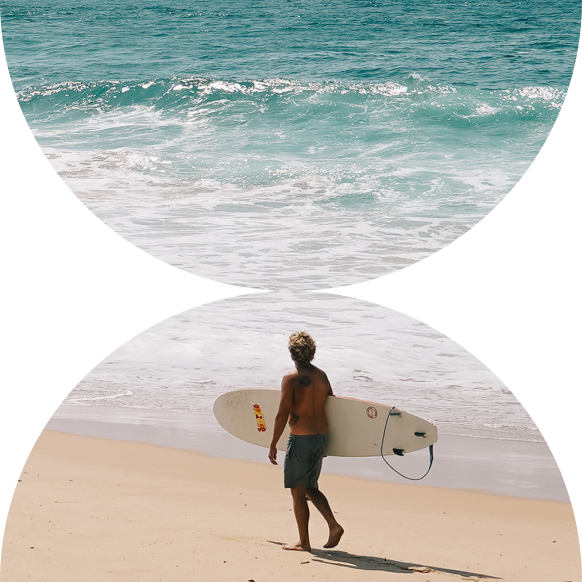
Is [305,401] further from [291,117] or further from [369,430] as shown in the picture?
[291,117]

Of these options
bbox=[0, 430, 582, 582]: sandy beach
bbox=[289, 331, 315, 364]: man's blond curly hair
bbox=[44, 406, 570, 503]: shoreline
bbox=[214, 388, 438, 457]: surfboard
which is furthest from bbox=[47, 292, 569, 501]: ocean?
bbox=[289, 331, 315, 364]: man's blond curly hair

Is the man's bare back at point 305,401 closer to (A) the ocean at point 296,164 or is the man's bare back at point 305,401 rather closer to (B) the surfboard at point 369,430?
(B) the surfboard at point 369,430

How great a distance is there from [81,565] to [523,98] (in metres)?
8.34

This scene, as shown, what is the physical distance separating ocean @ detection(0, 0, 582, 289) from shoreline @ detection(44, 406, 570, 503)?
3.66 feet

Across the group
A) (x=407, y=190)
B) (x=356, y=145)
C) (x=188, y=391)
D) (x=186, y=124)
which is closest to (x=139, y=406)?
(x=188, y=391)

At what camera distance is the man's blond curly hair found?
2697 millimetres

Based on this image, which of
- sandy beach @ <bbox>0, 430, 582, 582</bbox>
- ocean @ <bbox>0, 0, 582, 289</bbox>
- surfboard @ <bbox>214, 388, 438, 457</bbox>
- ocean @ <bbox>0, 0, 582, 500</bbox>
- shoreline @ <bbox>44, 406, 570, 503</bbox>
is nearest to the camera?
sandy beach @ <bbox>0, 430, 582, 582</bbox>

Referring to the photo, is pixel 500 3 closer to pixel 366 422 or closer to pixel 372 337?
pixel 372 337

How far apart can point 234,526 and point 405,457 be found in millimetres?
A: 989

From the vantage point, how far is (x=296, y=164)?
7.83 meters

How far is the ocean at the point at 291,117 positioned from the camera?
5.66 meters

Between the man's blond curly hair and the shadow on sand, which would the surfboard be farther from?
the shadow on sand

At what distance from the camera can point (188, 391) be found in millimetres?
4141

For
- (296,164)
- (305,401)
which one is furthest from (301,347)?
(296,164)
